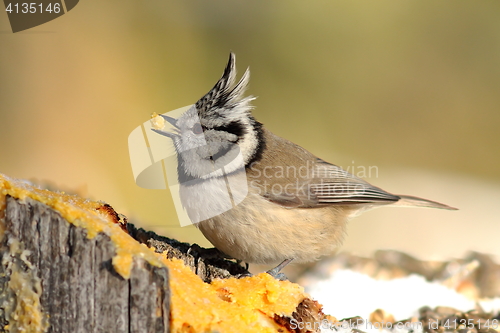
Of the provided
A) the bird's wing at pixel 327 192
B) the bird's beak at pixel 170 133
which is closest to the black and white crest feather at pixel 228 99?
the bird's beak at pixel 170 133

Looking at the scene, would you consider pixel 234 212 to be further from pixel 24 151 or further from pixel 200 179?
pixel 24 151

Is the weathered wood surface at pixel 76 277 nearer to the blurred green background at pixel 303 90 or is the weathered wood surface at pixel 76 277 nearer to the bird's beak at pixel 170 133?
the bird's beak at pixel 170 133

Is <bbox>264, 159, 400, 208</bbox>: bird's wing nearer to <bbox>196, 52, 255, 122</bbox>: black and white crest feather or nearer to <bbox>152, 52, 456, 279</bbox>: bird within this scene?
<bbox>152, 52, 456, 279</bbox>: bird

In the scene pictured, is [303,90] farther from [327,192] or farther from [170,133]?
[170,133]

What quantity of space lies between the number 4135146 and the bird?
10.3 ft

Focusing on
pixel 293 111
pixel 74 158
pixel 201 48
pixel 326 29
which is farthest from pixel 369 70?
pixel 74 158

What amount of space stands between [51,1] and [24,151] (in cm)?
187

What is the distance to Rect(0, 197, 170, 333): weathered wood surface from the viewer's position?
57.7 inches

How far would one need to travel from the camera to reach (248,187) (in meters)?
2.75

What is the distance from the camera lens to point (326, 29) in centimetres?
661

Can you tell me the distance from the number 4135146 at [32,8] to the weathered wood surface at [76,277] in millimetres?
4298

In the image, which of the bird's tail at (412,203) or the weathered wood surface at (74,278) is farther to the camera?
the bird's tail at (412,203)

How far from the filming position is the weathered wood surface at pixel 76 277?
1465mm

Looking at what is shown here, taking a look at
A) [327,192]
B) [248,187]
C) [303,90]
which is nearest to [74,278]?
[248,187]
